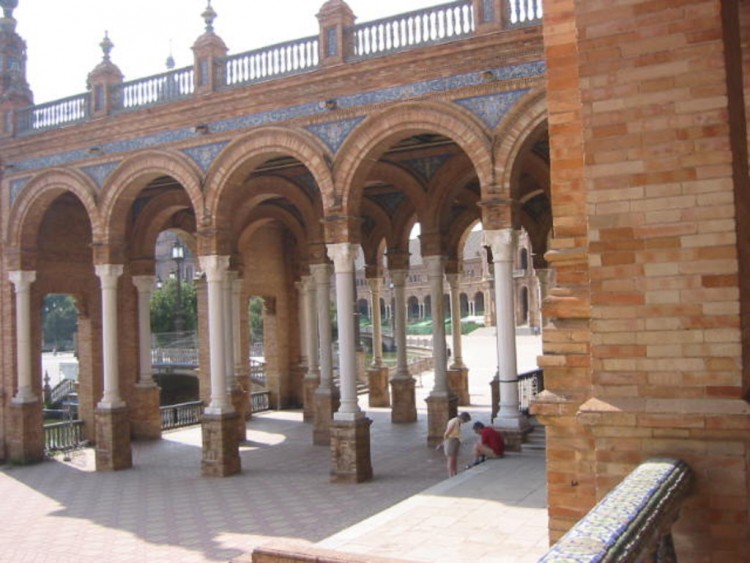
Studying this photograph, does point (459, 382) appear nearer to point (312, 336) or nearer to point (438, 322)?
point (312, 336)

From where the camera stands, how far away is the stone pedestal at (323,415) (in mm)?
17438

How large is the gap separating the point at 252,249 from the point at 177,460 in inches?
311

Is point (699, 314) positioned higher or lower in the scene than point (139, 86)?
lower

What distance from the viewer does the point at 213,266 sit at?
579 inches

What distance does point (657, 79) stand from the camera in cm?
378

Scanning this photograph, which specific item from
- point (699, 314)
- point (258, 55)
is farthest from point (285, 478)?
point (699, 314)

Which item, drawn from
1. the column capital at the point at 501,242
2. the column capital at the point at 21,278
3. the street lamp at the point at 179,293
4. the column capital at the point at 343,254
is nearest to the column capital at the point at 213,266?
the column capital at the point at 343,254

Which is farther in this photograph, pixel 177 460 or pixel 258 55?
pixel 177 460

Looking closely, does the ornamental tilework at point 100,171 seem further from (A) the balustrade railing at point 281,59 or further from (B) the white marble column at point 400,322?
(B) the white marble column at point 400,322

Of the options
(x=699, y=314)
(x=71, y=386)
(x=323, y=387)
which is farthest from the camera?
(x=71, y=386)

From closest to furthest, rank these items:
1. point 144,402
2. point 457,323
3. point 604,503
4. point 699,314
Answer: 1. point 604,503
2. point 699,314
3. point 144,402
4. point 457,323

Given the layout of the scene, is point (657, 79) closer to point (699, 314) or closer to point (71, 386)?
point (699, 314)

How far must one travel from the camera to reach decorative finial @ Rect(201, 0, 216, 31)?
15.3 m

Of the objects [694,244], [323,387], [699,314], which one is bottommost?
[323,387]
